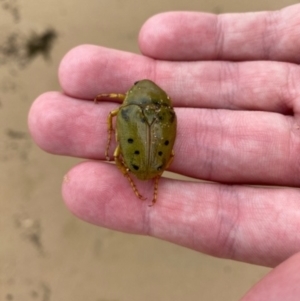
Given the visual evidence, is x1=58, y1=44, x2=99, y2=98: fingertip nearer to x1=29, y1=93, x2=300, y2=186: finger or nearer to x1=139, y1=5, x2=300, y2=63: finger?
x1=29, y1=93, x2=300, y2=186: finger

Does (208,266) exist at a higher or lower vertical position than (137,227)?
lower

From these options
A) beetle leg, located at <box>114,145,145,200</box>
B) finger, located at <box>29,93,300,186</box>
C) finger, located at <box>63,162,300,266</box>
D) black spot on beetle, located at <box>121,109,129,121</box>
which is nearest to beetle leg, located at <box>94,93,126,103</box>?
finger, located at <box>29,93,300,186</box>

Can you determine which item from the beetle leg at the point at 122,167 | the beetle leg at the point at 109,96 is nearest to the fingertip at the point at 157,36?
the beetle leg at the point at 109,96

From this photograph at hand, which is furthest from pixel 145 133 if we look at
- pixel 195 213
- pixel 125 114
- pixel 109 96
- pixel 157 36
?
pixel 157 36

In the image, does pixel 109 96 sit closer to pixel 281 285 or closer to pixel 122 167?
pixel 122 167

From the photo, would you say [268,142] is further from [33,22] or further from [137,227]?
[33,22]

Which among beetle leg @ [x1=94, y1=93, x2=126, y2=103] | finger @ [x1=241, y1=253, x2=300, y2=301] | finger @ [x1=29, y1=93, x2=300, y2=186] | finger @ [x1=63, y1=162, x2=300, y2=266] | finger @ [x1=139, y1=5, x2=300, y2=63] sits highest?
finger @ [x1=139, y1=5, x2=300, y2=63]

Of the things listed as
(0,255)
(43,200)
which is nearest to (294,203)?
(43,200)
